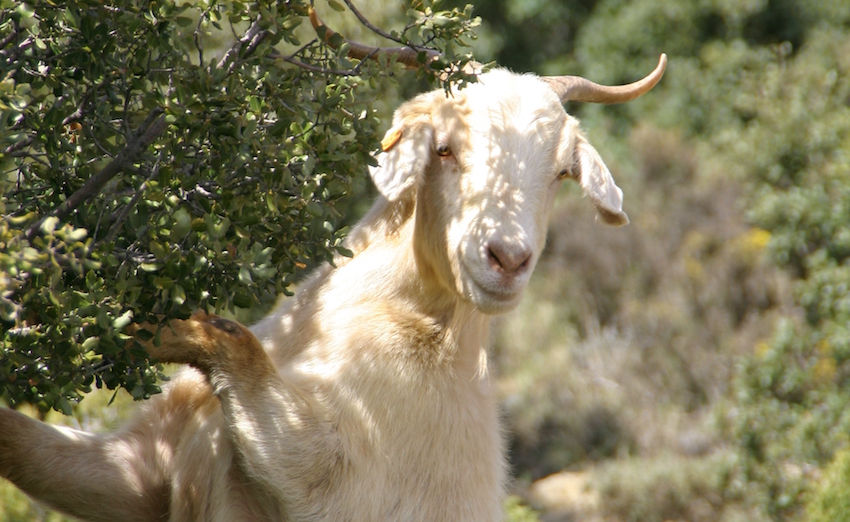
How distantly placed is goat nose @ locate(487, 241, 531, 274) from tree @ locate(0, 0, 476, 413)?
620mm

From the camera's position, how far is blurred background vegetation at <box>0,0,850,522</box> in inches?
476

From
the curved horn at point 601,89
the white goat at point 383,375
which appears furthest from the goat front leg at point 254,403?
the curved horn at point 601,89

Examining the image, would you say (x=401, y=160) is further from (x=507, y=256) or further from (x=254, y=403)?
(x=254, y=403)

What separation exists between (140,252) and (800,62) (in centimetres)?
1721

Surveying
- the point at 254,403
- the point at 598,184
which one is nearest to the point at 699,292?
the point at 598,184

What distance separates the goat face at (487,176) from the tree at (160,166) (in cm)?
61

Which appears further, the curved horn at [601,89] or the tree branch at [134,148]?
the curved horn at [601,89]

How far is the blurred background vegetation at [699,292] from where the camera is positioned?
1208cm

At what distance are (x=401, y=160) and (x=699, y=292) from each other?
14331 mm

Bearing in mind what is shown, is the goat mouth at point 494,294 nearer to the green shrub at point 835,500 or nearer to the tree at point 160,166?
the tree at point 160,166

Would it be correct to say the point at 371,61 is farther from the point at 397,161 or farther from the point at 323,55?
the point at 397,161

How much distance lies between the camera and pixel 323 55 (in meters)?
3.30

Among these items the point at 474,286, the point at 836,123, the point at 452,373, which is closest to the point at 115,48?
the point at 474,286

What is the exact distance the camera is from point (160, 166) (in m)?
2.79
